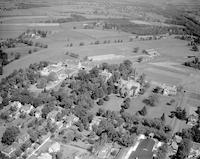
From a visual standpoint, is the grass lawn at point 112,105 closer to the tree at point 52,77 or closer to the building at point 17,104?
the building at point 17,104

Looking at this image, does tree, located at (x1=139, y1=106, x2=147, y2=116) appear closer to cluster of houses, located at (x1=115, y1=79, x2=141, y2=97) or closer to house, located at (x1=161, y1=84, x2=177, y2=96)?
cluster of houses, located at (x1=115, y1=79, x2=141, y2=97)

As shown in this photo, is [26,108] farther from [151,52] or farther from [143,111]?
[151,52]

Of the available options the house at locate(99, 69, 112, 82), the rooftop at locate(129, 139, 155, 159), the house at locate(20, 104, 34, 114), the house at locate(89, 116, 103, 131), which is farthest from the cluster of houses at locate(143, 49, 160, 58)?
the rooftop at locate(129, 139, 155, 159)

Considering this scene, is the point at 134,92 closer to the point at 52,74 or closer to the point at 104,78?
the point at 104,78

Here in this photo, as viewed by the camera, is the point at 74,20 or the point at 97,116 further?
the point at 74,20

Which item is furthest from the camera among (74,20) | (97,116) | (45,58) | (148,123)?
(74,20)

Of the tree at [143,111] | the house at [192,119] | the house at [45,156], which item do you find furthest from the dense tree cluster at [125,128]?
the house at [45,156]

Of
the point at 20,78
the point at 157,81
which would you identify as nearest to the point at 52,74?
the point at 20,78
